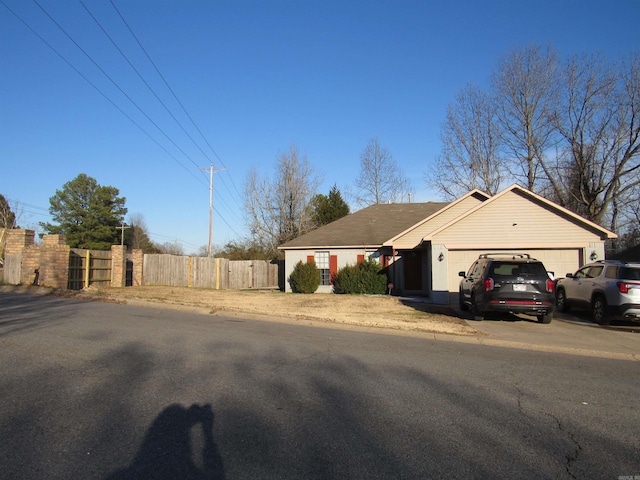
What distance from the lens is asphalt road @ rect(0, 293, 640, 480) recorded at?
3854mm

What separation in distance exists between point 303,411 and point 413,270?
2090 cm

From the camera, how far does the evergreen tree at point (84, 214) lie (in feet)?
186

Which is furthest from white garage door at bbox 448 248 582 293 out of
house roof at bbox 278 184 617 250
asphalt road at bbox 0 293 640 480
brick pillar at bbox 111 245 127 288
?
brick pillar at bbox 111 245 127 288

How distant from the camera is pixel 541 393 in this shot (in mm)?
6000

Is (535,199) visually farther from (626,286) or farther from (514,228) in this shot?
(626,286)

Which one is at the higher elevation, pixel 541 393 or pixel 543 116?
pixel 543 116

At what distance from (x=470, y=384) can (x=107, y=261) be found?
73.1ft

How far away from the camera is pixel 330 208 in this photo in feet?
152

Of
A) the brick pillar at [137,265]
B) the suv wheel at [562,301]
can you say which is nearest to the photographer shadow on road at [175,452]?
the suv wheel at [562,301]

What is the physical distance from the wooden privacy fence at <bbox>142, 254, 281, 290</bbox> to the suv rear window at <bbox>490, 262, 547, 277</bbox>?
64.5 ft

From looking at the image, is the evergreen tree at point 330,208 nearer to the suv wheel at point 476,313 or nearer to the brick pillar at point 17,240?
the brick pillar at point 17,240

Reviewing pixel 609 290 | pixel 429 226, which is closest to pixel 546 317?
pixel 609 290

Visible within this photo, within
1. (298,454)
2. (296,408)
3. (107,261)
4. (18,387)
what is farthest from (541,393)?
(107,261)

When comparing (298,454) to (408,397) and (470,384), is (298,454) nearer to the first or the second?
(408,397)
